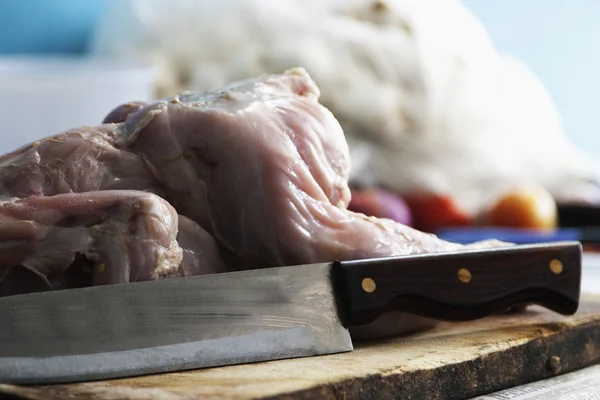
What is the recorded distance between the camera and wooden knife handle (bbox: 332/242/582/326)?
46.5 inches

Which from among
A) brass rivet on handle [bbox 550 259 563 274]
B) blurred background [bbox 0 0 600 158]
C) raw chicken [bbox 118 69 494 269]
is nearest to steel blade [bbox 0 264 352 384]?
raw chicken [bbox 118 69 494 269]

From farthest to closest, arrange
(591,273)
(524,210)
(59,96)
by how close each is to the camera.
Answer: (524,210) → (59,96) → (591,273)

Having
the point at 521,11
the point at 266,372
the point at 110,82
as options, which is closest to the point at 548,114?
the point at 521,11

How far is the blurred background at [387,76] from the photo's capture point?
121 inches

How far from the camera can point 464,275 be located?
125 centimetres

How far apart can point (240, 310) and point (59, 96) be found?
64.9 inches

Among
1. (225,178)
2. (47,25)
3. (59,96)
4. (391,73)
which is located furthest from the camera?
(391,73)

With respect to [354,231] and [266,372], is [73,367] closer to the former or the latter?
[266,372]

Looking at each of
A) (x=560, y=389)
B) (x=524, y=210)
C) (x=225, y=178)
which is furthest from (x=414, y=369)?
(x=524, y=210)

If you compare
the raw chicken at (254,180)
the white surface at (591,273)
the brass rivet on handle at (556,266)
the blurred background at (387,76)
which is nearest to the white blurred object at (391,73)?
the blurred background at (387,76)

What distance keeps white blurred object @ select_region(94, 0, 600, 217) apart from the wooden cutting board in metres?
1.87

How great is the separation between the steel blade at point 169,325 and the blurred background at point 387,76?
1.68 meters

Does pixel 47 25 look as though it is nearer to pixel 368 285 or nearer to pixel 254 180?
pixel 254 180

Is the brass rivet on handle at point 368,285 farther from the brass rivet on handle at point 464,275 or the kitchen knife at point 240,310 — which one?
the brass rivet on handle at point 464,275
